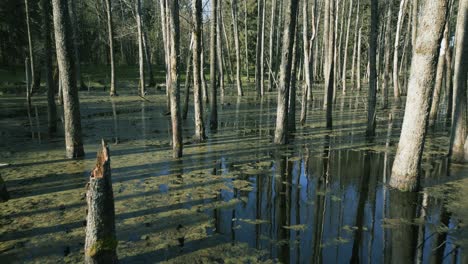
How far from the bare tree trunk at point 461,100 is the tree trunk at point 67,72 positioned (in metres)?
10.3

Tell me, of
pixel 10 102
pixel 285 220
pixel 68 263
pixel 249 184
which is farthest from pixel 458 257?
pixel 10 102

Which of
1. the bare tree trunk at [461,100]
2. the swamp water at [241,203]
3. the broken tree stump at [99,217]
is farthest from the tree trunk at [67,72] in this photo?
the bare tree trunk at [461,100]

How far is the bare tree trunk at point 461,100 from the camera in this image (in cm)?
876

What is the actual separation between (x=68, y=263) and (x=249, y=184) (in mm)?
4163

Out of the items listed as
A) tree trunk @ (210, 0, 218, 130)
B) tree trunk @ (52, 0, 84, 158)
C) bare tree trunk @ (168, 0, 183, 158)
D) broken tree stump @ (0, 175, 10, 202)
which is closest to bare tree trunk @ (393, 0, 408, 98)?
tree trunk @ (210, 0, 218, 130)

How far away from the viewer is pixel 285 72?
11.1 metres

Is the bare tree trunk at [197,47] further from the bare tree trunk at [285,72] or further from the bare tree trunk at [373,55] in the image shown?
the bare tree trunk at [373,55]

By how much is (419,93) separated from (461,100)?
3.11 m

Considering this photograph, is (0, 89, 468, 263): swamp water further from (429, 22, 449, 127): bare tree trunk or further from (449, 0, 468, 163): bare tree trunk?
(429, 22, 449, 127): bare tree trunk

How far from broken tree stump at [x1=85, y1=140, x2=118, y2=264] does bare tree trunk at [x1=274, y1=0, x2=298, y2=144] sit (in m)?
7.86

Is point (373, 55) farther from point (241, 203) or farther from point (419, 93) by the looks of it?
point (241, 203)

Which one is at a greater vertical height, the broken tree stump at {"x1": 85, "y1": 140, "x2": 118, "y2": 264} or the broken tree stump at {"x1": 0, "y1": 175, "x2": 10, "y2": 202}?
the broken tree stump at {"x1": 85, "y1": 140, "x2": 118, "y2": 264}

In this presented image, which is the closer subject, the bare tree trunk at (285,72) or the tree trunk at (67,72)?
the tree trunk at (67,72)

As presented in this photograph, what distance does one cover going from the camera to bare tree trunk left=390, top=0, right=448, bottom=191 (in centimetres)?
635
